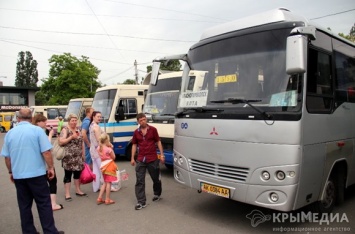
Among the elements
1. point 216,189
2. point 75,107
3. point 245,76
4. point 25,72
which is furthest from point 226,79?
point 25,72

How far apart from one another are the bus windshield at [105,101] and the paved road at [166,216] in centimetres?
442

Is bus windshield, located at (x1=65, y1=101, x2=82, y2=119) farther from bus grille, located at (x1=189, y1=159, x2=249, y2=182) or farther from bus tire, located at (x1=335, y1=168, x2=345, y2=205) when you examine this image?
bus tire, located at (x1=335, y1=168, x2=345, y2=205)

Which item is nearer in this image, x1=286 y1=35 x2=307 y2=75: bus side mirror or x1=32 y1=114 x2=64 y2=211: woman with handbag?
x1=286 y1=35 x2=307 y2=75: bus side mirror

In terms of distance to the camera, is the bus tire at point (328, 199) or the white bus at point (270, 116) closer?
the white bus at point (270, 116)

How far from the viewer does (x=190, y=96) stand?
5.44m

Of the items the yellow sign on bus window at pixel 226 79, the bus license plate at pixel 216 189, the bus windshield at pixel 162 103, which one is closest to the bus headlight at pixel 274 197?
the bus license plate at pixel 216 189

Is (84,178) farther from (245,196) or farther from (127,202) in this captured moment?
(245,196)

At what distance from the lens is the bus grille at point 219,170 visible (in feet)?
14.9

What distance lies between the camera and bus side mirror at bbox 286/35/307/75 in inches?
Answer: 152

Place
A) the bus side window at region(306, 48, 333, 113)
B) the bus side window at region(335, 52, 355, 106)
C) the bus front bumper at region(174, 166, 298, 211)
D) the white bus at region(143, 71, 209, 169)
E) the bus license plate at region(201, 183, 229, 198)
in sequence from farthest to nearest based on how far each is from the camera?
the white bus at region(143, 71, 209, 169) < the bus side window at region(335, 52, 355, 106) < the bus license plate at region(201, 183, 229, 198) < the bus side window at region(306, 48, 333, 113) < the bus front bumper at region(174, 166, 298, 211)

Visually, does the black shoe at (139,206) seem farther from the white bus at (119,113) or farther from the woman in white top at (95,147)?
the white bus at (119,113)

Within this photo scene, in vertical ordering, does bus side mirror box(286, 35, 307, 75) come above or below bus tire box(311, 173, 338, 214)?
above

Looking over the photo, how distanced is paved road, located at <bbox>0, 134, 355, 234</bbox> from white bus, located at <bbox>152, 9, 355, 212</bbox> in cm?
58

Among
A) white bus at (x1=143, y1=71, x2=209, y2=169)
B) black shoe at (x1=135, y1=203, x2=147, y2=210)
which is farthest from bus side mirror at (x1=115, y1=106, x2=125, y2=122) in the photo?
black shoe at (x1=135, y1=203, x2=147, y2=210)
